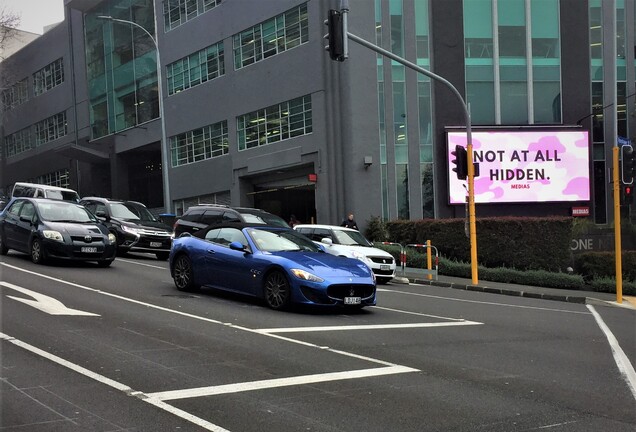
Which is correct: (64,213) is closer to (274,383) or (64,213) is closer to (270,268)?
(270,268)

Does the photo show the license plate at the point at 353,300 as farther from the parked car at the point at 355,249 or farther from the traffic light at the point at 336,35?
the traffic light at the point at 336,35

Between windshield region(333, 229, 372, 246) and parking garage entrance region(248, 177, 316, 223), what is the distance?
11298mm

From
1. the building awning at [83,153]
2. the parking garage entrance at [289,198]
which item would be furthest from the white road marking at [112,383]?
the building awning at [83,153]

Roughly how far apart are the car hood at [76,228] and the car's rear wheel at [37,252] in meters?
0.52

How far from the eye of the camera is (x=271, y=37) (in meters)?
31.6

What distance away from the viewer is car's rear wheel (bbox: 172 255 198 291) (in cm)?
1209

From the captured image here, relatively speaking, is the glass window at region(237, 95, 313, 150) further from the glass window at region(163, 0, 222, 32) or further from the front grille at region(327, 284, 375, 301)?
the front grille at region(327, 284, 375, 301)

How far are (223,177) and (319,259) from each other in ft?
81.4

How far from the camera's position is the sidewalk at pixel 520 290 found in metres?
16.0

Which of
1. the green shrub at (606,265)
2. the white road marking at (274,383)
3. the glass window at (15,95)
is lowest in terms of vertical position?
the green shrub at (606,265)

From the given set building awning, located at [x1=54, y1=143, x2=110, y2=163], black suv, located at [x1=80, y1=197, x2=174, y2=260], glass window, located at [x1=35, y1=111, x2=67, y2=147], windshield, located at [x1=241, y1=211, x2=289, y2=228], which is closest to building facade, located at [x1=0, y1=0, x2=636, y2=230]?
windshield, located at [x1=241, y1=211, x2=289, y2=228]

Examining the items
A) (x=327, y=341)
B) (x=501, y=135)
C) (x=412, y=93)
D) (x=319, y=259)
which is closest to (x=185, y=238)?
(x=319, y=259)

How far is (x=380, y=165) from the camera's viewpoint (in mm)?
27906

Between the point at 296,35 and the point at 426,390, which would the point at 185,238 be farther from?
the point at 296,35
